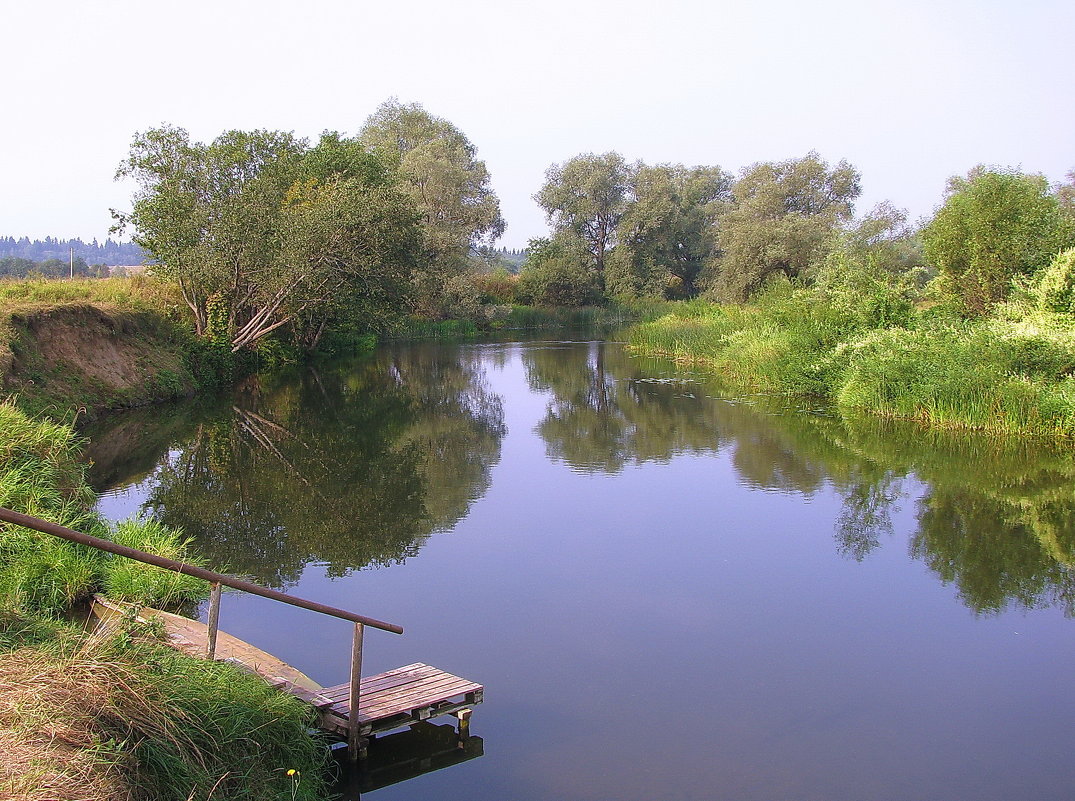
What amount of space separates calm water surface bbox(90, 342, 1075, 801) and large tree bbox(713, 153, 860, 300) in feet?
81.5

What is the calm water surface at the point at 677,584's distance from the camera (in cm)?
691

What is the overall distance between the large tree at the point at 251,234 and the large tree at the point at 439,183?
13.5 metres

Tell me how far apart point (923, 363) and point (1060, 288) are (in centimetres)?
346

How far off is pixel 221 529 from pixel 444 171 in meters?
42.1

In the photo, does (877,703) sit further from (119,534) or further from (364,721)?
(119,534)

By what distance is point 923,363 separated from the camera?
20016 millimetres

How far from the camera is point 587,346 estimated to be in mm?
45906

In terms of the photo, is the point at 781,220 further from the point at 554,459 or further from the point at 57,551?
the point at 57,551

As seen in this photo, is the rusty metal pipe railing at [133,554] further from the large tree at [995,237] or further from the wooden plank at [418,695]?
the large tree at [995,237]

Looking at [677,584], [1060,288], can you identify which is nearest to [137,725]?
[677,584]

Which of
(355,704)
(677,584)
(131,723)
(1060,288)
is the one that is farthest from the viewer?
(1060,288)

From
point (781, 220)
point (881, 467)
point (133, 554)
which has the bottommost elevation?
point (881, 467)

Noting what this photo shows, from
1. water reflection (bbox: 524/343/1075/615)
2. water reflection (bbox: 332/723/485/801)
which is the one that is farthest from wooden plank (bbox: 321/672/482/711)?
water reflection (bbox: 524/343/1075/615)

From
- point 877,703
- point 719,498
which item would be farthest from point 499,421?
point 877,703
